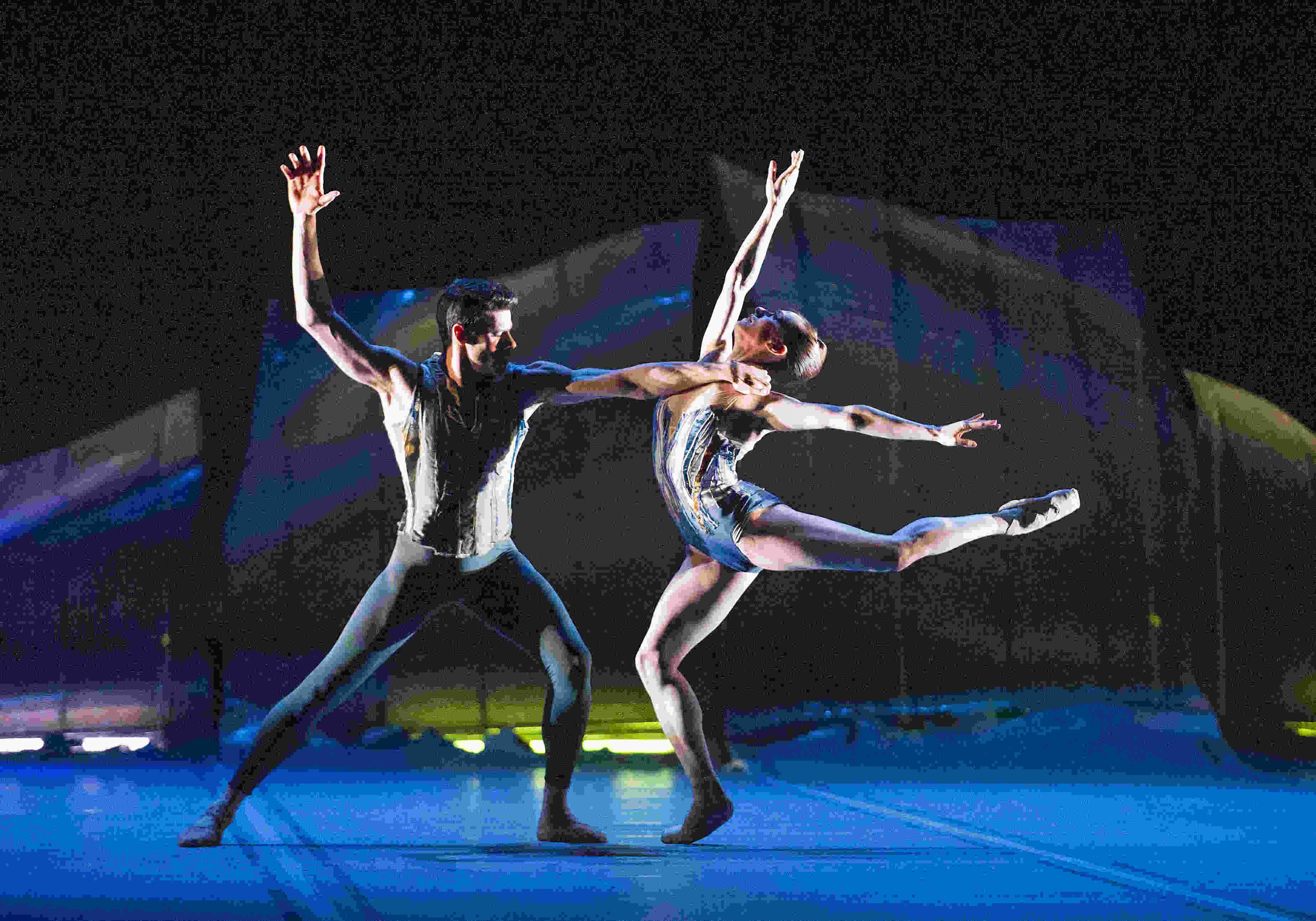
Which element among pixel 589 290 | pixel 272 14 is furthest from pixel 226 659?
pixel 272 14

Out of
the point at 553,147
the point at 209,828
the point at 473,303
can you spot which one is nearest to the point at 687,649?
the point at 473,303

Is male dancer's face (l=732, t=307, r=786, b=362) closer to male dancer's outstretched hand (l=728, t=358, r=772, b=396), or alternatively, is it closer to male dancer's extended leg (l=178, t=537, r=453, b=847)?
male dancer's outstretched hand (l=728, t=358, r=772, b=396)

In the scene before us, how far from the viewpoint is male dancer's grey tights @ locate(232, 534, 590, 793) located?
312 centimetres

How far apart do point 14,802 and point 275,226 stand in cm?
277

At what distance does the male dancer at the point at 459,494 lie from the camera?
3.14 m

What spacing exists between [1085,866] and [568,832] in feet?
4.09

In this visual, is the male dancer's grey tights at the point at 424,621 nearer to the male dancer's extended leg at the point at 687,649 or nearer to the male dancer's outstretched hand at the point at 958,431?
the male dancer's extended leg at the point at 687,649

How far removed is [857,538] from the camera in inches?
128

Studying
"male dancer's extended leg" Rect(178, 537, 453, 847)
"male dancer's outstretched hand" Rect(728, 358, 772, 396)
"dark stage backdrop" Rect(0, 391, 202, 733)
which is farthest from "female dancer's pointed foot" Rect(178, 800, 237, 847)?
"dark stage backdrop" Rect(0, 391, 202, 733)

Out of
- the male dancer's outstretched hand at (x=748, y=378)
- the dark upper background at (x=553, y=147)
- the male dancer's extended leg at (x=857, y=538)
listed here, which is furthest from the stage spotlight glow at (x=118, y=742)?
the male dancer's outstretched hand at (x=748, y=378)

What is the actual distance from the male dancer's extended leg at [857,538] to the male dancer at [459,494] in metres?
0.37

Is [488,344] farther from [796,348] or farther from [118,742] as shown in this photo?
[118,742]

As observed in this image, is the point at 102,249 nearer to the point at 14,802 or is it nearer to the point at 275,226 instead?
the point at 275,226

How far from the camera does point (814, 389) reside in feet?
19.5
